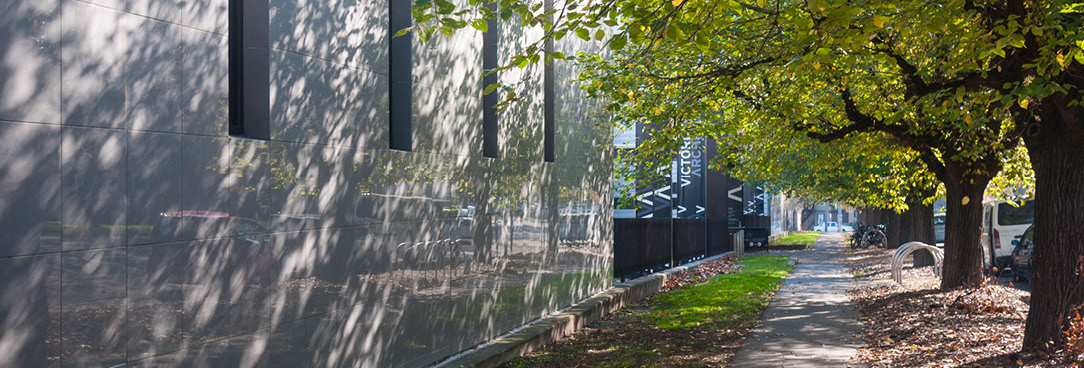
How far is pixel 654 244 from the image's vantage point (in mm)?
18359

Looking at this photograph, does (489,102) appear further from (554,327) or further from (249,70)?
(249,70)

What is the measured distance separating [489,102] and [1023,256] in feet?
44.6

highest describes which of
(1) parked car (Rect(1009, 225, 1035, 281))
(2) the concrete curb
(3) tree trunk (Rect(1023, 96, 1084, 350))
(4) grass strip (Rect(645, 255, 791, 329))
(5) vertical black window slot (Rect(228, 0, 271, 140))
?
(5) vertical black window slot (Rect(228, 0, 271, 140))

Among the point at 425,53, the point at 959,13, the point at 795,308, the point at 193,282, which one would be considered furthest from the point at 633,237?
the point at 193,282

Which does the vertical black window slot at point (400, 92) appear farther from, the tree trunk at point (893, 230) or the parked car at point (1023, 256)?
the tree trunk at point (893, 230)

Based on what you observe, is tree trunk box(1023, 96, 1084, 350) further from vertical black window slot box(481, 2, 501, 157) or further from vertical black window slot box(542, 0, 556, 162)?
vertical black window slot box(542, 0, 556, 162)

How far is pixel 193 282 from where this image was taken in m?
5.03

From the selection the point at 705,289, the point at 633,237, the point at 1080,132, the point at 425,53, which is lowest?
the point at 705,289

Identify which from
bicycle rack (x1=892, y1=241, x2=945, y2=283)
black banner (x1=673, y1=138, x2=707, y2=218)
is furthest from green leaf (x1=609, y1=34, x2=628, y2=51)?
black banner (x1=673, y1=138, x2=707, y2=218)

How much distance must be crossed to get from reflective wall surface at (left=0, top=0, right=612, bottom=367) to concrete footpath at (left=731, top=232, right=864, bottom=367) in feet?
9.97

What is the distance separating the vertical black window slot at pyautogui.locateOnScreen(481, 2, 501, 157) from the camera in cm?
971

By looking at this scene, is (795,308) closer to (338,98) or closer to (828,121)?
(828,121)

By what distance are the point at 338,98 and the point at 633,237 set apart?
10.5m

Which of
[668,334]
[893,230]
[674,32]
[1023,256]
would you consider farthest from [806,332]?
[893,230]
